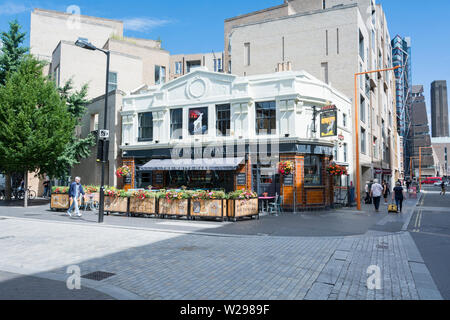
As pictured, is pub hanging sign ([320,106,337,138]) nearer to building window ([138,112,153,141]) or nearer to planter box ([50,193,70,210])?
building window ([138,112,153,141])

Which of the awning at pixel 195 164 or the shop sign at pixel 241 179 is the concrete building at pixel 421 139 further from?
the awning at pixel 195 164

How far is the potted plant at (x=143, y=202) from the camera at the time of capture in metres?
15.4

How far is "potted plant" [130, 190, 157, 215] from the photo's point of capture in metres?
15.4

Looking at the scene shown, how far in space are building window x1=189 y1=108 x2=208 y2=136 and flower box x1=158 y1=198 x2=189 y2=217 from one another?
779 cm

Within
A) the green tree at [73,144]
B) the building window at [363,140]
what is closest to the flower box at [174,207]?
the green tree at [73,144]

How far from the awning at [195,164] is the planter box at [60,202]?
542cm

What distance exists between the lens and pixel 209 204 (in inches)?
559

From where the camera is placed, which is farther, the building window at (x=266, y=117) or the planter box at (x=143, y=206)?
the building window at (x=266, y=117)

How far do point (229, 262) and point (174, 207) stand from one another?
815 cm

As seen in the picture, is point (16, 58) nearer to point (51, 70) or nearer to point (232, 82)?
point (51, 70)

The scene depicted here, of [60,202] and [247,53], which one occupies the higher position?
[247,53]

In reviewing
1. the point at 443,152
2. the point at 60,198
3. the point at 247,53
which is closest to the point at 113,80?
the point at 247,53

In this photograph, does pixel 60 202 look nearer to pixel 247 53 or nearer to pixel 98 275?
pixel 98 275
